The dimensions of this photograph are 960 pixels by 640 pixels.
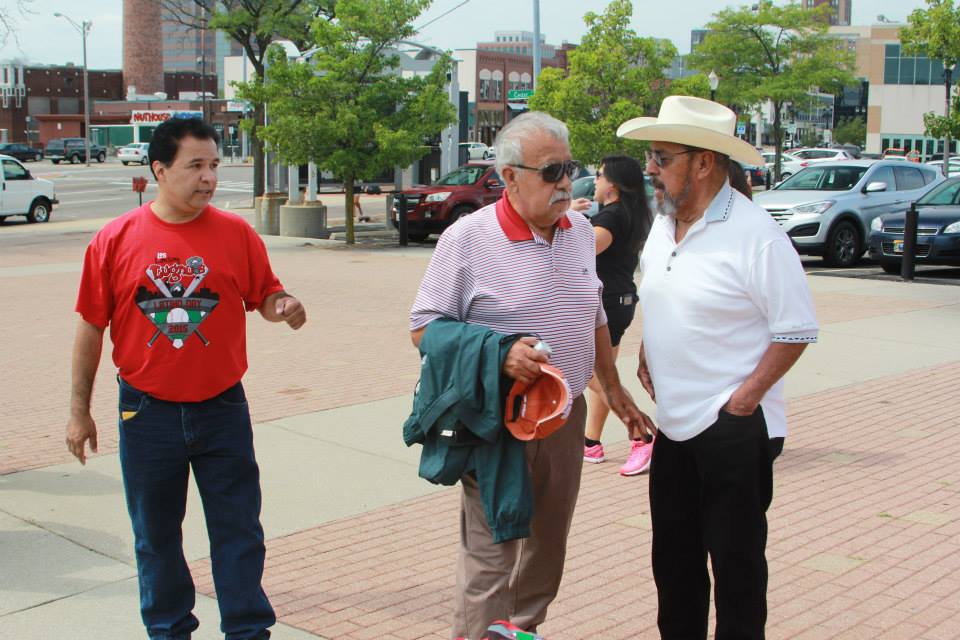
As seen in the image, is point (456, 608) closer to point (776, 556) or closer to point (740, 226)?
point (740, 226)

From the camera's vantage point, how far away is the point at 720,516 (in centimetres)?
342

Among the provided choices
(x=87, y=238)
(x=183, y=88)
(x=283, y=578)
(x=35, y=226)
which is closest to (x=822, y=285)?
(x=283, y=578)

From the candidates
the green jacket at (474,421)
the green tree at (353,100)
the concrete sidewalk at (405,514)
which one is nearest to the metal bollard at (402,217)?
the green tree at (353,100)

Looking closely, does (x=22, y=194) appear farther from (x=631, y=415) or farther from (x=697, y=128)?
(x=697, y=128)

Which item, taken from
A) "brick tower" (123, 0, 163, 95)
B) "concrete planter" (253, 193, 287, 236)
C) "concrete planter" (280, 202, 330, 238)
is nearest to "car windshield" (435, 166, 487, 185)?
"concrete planter" (280, 202, 330, 238)

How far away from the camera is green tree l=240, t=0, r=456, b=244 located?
20.3m

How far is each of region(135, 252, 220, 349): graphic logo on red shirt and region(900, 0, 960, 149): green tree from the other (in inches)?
729

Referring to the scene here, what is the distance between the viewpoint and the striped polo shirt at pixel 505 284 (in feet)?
11.2

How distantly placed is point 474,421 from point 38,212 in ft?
91.7

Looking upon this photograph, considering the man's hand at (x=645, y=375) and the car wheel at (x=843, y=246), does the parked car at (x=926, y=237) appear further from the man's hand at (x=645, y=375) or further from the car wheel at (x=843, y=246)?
the man's hand at (x=645, y=375)

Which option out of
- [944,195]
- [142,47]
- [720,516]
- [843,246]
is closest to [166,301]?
[720,516]

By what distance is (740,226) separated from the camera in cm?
334

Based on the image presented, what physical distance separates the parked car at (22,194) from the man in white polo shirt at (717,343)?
88.5ft

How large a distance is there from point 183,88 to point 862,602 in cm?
12768
